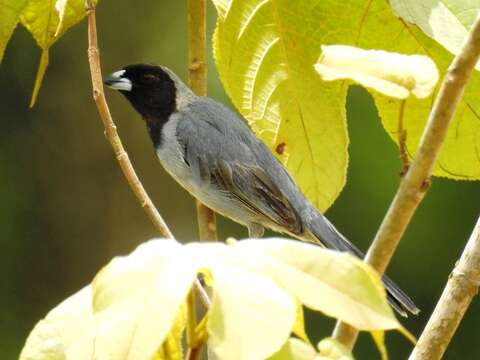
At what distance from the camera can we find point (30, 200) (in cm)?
509

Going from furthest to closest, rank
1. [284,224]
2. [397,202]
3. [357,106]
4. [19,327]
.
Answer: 1. [19,327]
2. [357,106]
3. [284,224]
4. [397,202]

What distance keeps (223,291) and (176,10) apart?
462cm

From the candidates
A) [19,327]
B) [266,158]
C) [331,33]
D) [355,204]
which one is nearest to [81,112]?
[19,327]

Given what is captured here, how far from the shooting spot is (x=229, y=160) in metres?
2.51

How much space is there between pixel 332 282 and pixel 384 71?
14cm

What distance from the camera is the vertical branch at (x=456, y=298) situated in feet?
2.83

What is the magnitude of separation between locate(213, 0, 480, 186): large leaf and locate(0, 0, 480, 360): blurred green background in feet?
10.3

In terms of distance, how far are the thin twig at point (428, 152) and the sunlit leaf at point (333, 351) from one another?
7 cm

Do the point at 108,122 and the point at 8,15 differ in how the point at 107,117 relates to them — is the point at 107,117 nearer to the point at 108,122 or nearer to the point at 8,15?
the point at 108,122

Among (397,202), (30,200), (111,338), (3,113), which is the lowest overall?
(30,200)

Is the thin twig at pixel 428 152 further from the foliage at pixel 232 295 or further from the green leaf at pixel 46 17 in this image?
the green leaf at pixel 46 17

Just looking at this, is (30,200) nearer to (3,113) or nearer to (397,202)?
(3,113)

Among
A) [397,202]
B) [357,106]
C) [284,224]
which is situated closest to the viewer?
[397,202]

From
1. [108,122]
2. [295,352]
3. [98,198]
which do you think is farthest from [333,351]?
[98,198]
